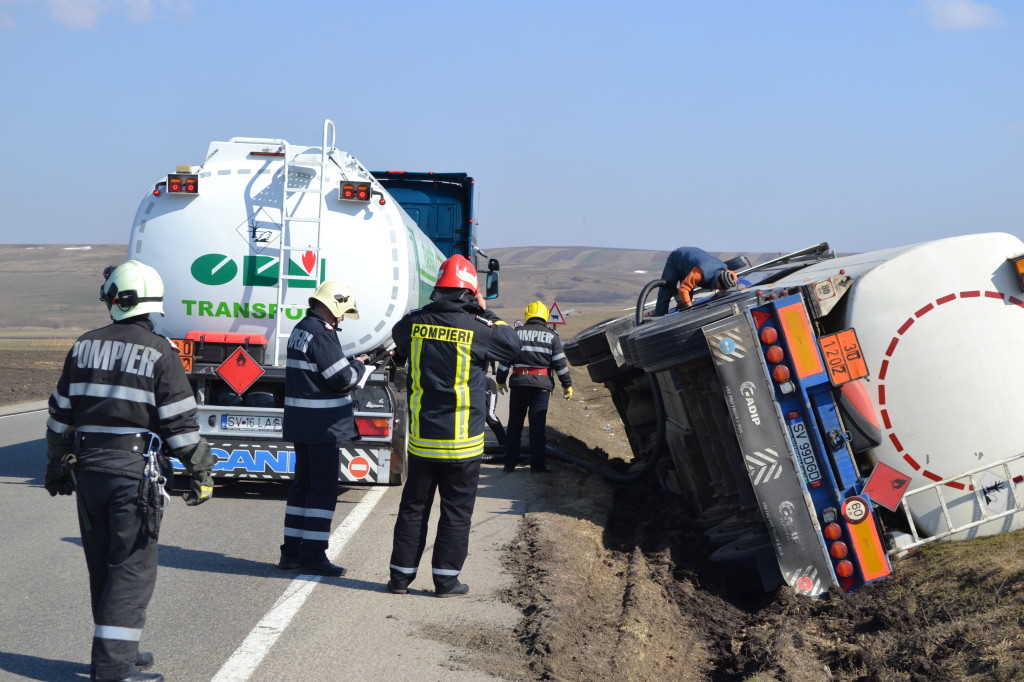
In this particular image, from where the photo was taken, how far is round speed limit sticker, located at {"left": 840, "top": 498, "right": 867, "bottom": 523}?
245 inches

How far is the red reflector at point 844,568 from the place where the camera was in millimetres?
6219

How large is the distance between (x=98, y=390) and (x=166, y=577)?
2.26 metres

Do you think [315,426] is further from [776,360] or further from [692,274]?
[692,274]

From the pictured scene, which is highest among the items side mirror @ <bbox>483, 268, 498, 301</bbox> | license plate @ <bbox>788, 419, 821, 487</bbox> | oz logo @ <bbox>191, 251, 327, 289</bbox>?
side mirror @ <bbox>483, 268, 498, 301</bbox>

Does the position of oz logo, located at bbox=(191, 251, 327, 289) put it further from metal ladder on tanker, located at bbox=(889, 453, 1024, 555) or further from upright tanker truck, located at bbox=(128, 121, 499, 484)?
metal ladder on tanker, located at bbox=(889, 453, 1024, 555)

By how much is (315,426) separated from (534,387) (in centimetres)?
460

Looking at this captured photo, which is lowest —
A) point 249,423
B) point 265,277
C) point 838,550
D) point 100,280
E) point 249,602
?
point 249,602

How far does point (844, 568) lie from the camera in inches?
245

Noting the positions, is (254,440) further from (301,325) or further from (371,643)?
(371,643)

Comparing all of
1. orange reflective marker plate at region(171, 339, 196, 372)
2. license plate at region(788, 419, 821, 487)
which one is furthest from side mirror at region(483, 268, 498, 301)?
license plate at region(788, 419, 821, 487)

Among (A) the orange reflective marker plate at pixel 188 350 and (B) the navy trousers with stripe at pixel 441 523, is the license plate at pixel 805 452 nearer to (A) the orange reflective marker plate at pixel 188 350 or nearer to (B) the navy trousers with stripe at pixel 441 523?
(B) the navy trousers with stripe at pixel 441 523

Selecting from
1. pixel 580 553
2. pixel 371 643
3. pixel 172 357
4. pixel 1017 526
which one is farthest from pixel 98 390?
pixel 1017 526

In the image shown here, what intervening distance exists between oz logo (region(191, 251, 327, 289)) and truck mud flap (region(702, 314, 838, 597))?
152 inches

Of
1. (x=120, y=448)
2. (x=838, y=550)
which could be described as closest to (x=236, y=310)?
(x=120, y=448)
